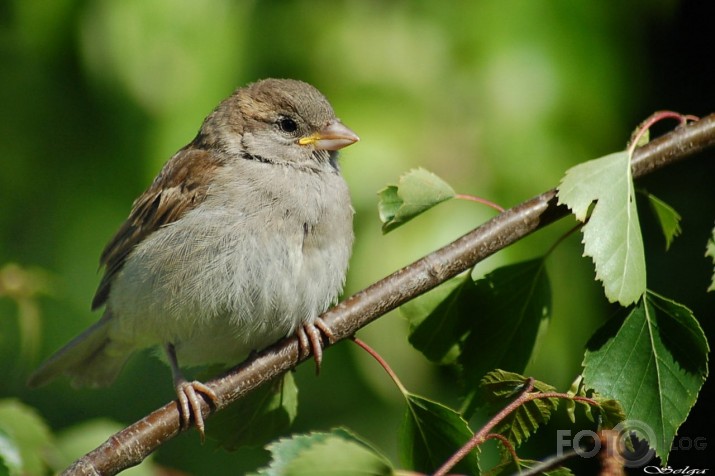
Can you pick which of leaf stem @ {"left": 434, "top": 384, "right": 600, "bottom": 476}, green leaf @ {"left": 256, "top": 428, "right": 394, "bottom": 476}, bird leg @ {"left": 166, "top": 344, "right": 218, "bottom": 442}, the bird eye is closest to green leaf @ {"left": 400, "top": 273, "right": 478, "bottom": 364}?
leaf stem @ {"left": 434, "top": 384, "right": 600, "bottom": 476}

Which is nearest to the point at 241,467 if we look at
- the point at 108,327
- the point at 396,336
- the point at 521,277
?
the point at 108,327

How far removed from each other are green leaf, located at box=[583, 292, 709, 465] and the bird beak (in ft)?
4.67

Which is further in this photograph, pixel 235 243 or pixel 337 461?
pixel 235 243

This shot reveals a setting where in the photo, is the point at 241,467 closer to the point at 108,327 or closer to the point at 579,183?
the point at 108,327

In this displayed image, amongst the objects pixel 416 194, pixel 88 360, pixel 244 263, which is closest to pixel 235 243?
pixel 244 263

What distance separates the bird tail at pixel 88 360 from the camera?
Answer: 405 cm

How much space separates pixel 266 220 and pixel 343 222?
32 cm

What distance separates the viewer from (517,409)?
231 cm

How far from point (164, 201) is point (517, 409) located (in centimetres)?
185

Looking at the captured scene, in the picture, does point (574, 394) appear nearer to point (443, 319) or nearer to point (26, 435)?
point (443, 319)

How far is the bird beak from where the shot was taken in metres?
3.59

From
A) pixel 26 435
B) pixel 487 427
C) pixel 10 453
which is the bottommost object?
pixel 26 435

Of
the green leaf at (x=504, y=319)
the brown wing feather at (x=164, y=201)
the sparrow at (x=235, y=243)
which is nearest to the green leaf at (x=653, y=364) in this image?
the green leaf at (x=504, y=319)

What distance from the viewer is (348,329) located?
2.87 meters
